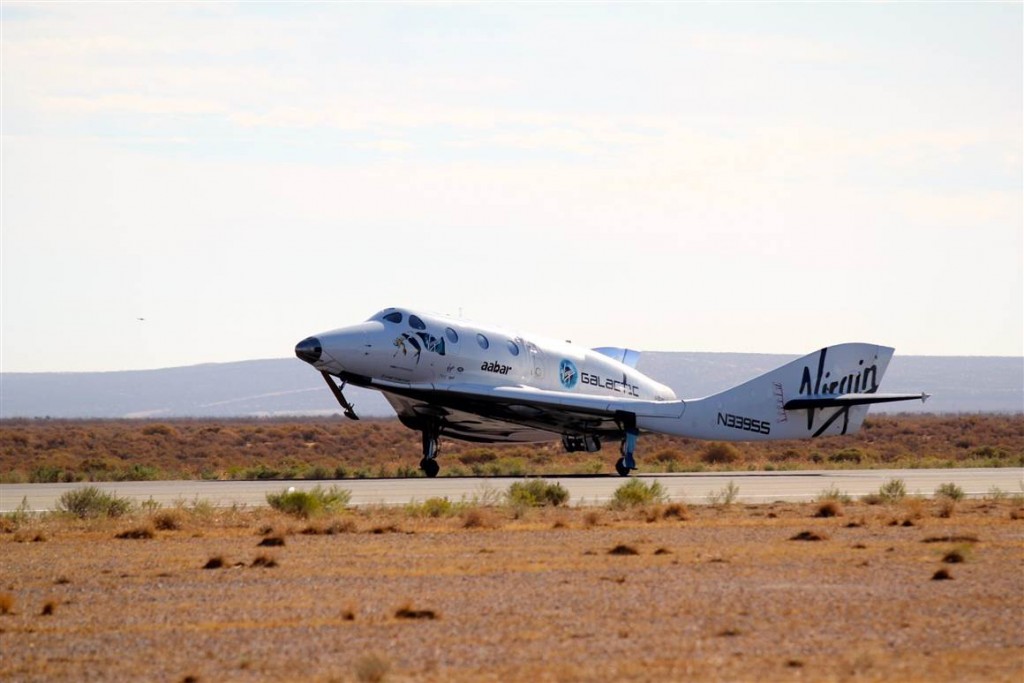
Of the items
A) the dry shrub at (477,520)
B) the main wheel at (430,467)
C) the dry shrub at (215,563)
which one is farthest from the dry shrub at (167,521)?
the main wheel at (430,467)

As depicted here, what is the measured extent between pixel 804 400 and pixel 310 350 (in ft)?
44.8

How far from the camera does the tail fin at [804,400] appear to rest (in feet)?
136

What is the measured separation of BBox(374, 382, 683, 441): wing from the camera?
39656mm

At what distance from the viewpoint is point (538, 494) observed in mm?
28734

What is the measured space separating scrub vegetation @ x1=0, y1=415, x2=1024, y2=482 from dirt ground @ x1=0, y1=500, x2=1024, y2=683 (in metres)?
20.4

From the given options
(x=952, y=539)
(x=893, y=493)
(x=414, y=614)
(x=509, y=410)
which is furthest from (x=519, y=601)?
(x=509, y=410)

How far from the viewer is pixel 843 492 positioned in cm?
3144

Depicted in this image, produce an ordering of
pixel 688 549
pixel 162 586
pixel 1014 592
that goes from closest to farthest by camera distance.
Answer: pixel 1014 592 → pixel 162 586 → pixel 688 549

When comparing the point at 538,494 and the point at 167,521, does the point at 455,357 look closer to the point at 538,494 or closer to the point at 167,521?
the point at 538,494

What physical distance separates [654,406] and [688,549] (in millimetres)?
21326

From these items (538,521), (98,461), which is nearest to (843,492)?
(538,521)

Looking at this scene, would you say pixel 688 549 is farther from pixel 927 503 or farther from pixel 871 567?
pixel 927 503

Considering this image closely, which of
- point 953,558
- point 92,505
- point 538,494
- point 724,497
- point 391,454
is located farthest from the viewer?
point 391,454

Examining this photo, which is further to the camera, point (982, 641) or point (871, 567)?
point (871, 567)
